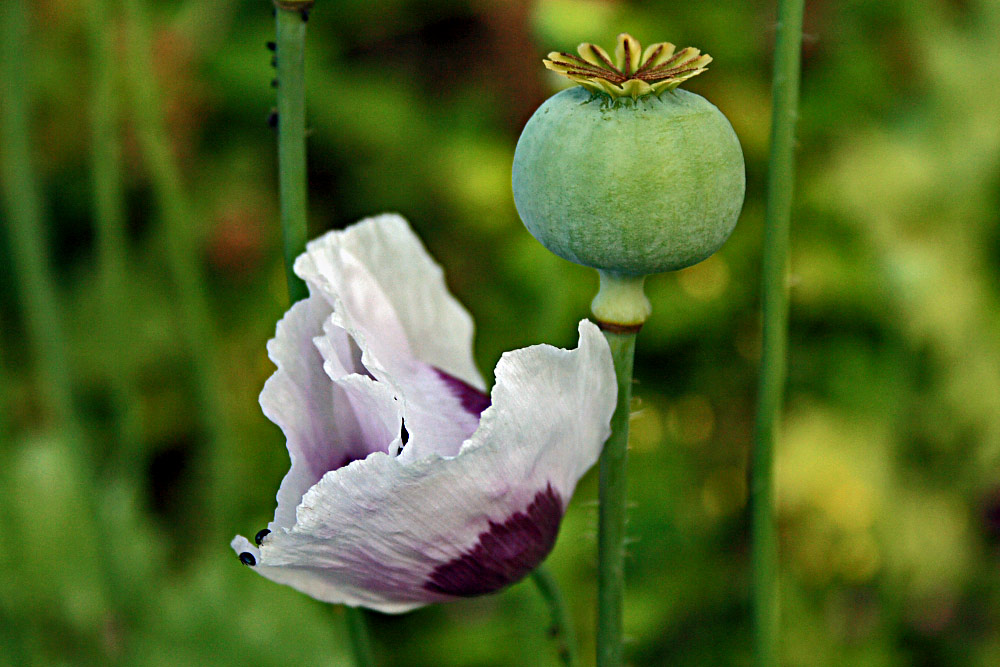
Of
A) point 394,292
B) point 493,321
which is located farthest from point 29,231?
point 493,321

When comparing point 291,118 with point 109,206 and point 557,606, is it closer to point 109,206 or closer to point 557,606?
point 557,606

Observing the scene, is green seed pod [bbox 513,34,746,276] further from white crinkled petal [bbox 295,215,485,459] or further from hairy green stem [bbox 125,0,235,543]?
hairy green stem [bbox 125,0,235,543]

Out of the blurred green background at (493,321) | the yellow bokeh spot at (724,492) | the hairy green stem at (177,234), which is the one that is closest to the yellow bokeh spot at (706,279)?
the blurred green background at (493,321)

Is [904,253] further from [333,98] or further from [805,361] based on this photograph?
[333,98]

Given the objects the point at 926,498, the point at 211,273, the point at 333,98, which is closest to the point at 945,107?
the point at 926,498

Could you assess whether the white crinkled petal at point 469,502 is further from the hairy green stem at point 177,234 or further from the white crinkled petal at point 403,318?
the hairy green stem at point 177,234

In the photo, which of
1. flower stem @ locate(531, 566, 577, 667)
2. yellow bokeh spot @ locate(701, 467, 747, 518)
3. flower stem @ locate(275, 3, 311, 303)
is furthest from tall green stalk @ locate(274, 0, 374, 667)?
yellow bokeh spot @ locate(701, 467, 747, 518)

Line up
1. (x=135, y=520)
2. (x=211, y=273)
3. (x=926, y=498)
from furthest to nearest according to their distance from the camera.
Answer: (x=211, y=273), (x=926, y=498), (x=135, y=520)
